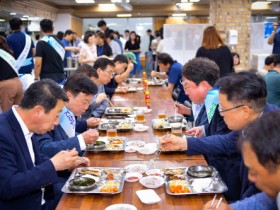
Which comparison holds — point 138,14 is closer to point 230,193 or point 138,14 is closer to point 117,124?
point 117,124

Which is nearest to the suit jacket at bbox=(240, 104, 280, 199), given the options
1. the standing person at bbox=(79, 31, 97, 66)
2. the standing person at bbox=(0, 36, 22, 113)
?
the standing person at bbox=(0, 36, 22, 113)

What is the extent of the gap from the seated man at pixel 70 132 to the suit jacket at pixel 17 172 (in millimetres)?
422

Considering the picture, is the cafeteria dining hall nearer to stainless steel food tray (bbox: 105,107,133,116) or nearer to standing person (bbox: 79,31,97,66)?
stainless steel food tray (bbox: 105,107,133,116)

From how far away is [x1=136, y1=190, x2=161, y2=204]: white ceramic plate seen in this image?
5.75 feet

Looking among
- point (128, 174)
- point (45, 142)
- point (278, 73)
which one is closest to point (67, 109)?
point (45, 142)

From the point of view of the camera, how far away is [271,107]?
6.39ft

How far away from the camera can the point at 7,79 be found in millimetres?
4570

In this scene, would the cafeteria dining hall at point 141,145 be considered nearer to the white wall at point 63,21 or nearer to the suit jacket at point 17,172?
the suit jacket at point 17,172

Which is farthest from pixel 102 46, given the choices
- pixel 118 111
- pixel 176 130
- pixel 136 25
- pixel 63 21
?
pixel 136 25

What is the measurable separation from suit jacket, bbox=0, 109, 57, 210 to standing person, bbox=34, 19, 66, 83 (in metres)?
3.67

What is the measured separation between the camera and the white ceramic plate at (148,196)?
175 cm

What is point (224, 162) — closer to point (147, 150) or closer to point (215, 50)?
point (147, 150)

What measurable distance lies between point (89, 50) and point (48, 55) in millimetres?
1587

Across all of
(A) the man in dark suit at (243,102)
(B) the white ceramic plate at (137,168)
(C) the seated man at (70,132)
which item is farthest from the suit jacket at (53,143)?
(A) the man in dark suit at (243,102)
